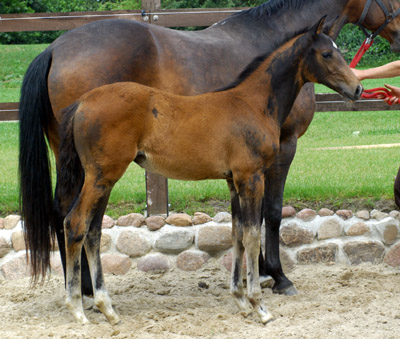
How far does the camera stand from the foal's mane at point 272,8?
186 inches

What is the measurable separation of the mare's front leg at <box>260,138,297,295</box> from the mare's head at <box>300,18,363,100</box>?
75 centimetres

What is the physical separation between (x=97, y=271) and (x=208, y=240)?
4.91ft

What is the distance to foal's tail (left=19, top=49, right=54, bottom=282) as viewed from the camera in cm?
415

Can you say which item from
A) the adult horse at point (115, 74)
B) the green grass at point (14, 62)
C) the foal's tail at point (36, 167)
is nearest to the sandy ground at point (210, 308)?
the adult horse at point (115, 74)

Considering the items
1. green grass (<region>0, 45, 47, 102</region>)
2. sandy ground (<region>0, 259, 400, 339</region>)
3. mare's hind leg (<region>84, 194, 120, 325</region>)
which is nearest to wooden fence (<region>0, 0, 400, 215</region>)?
sandy ground (<region>0, 259, 400, 339</region>)

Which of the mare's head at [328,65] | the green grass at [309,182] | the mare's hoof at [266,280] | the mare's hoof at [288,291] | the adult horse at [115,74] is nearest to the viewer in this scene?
the mare's head at [328,65]

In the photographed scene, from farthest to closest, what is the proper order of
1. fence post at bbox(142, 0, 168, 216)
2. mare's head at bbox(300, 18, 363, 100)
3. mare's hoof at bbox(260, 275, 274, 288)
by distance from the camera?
fence post at bbox(142, 0, 168, 216) < mare's hoof at bbox(260, 275, 274, 288) < mare's head at bbox(300, 18, 363, 100)

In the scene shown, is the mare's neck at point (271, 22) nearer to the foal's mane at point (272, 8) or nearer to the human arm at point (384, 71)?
the foal's mane at point (272, 8)

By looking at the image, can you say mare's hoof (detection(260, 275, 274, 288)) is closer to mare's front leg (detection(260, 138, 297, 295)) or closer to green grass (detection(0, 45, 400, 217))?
mare's front leg (detection(260, 138, 297, 295))

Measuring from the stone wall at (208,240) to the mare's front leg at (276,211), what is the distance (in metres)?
0.43

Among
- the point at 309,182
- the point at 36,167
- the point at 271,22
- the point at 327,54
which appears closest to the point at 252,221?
the point at 327,54

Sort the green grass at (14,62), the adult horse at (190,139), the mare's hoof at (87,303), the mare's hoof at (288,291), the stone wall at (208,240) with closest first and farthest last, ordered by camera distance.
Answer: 1. the adult horse at (190,139)
2. the mare's hoof at (87,303)
3. the mare's hoof at (288,291)
4. the stone wall at (208,240)
5. the green grass at (14,62)

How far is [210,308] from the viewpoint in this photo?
167 inches

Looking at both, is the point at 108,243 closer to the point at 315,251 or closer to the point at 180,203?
the point at 180,203
